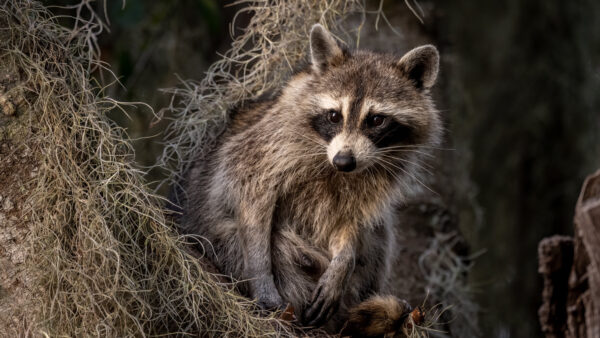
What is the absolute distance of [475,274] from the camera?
8.54 m

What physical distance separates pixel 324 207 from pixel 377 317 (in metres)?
0.68

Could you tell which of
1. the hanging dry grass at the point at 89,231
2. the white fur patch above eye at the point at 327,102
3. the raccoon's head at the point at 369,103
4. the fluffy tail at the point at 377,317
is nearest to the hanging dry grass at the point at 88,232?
the hanging dry grass at the point at 89,231

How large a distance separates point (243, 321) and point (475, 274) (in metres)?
5.22

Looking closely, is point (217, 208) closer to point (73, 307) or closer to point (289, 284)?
point (289, 284)

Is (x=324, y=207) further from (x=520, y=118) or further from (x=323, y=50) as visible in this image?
(x=520, y=118)

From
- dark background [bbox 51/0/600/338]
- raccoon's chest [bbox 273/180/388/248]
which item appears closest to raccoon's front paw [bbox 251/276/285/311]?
raccoon's chest [bbox 273/180/388/248]

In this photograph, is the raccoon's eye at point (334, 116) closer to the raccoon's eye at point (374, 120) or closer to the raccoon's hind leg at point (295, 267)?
the raccoon's eye at point (374, 120)

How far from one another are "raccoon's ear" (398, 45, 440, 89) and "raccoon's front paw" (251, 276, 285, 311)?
4.36ft

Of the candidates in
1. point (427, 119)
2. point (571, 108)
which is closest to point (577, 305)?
point (427, 119)

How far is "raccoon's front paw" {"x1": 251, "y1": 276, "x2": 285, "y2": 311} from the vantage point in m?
4.20

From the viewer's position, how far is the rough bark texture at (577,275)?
324 centimetres

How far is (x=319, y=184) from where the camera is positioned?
177 inches

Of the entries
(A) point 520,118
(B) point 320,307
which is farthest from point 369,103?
(A) point 520,118

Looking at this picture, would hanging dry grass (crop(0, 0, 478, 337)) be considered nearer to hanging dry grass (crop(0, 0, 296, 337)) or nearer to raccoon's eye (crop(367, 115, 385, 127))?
hanging dry grass (crop(0, 0, 296, 337))
